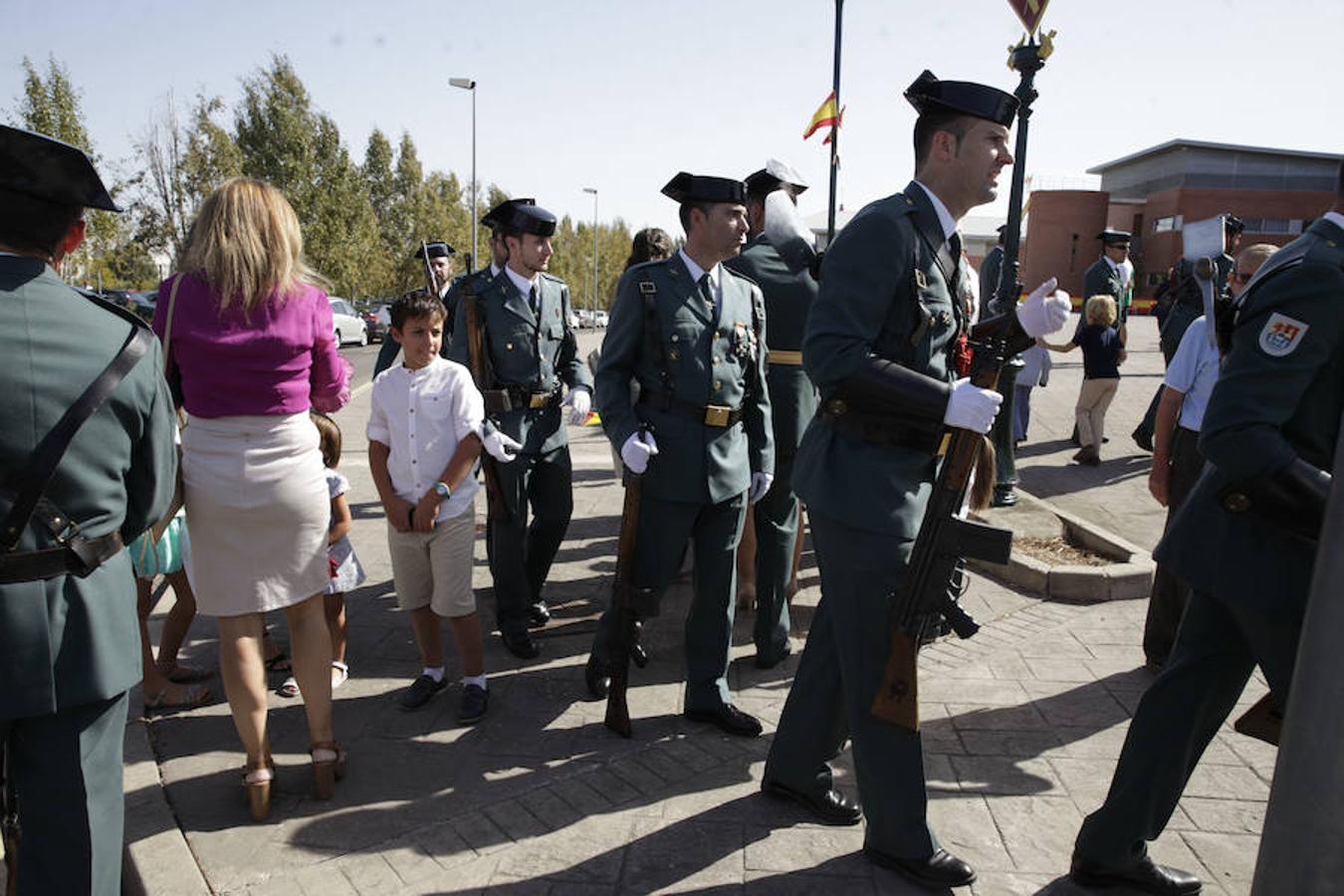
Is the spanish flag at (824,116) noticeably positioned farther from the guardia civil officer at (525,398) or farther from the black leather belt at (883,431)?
the black leather belt at (883,431)

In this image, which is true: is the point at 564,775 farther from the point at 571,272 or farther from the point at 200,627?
the point at 571,272

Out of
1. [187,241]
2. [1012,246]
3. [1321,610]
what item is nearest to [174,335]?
[187,241]

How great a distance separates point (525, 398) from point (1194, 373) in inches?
126

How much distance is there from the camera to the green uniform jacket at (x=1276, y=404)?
2.18 meters

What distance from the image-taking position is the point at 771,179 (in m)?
4.88

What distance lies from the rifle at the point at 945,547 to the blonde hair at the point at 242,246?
206 centimetres

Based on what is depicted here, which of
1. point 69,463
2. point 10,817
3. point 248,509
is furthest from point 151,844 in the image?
point 69,463

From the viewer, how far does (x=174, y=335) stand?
2838 mm

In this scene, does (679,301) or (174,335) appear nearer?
(174,335)

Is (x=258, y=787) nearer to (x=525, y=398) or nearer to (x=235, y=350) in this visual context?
(x=235, y=350)

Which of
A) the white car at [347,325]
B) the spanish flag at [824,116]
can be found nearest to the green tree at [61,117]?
the white car at [347,325]

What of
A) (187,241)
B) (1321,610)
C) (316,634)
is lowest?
(316,634)

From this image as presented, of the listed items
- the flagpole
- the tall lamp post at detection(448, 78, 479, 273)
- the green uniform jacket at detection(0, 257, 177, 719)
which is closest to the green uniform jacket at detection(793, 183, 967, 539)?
Answer: the green uniform jacket at detection(0, 257, 177, 719)

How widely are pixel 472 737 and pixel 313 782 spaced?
2.06 ft
